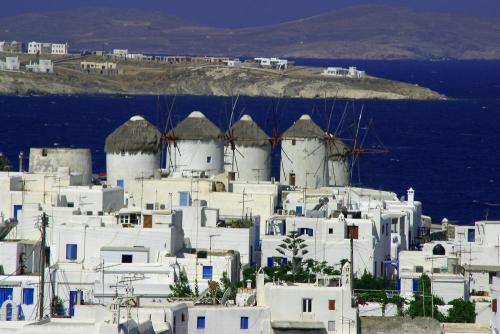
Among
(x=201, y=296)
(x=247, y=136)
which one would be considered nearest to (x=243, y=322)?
(x=201, y=296)

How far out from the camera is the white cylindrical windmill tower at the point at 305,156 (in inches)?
2112

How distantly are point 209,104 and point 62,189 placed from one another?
5539 inches

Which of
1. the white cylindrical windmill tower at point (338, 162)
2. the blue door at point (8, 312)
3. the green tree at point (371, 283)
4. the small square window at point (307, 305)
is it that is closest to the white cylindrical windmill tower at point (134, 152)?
the white cylindrical windmill tower at point (338, 162)

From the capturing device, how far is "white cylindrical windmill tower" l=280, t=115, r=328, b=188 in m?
53.7

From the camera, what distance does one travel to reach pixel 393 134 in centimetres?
13288

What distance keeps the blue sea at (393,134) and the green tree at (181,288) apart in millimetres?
23972

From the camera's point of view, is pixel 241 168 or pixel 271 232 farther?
pixel 241 168

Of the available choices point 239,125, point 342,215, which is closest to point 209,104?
point 239,125

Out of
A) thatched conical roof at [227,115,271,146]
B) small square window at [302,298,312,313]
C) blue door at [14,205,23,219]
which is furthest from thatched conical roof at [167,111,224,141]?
small square window at [302,298,312,313]

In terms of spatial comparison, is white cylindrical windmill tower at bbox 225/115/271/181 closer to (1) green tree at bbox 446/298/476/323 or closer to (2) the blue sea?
(2) the blue sea

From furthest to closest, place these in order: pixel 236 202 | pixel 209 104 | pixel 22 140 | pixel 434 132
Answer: pixel 209 104, pixel 434 132, pixel 22 140, pixel 236 202

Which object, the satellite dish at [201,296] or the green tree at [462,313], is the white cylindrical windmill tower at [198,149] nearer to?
the satellite dish at [201,296]

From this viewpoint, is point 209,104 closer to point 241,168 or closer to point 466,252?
point 241,168

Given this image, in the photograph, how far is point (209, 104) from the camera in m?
186
